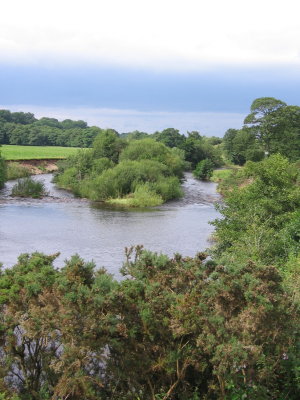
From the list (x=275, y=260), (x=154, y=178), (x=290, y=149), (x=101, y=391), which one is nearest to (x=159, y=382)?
(x=101, y=391)

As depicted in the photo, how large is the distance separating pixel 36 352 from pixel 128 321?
201 centimetres

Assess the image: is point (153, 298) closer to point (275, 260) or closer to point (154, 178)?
point (275, 260)

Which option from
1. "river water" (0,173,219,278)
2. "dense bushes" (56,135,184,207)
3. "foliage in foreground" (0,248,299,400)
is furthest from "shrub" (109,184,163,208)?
"foliage in foreground" (0,248,299,400)

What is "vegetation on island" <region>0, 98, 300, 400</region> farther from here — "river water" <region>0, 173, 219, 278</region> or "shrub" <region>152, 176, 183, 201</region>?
"shrub" <region>152, 176, 183, 201</region>

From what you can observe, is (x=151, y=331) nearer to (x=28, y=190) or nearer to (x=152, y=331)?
(x=152, y=331)

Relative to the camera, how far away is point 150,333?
10.1 meters

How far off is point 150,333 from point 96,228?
31367 millimetres

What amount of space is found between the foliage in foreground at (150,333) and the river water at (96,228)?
625 inches

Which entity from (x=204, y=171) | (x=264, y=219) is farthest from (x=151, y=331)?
(x=204, y=171)

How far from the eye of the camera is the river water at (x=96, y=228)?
3334 cm

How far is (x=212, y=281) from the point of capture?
34.3ft

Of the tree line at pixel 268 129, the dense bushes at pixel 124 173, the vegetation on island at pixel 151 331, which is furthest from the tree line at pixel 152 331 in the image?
the tree line at pixel 268 129

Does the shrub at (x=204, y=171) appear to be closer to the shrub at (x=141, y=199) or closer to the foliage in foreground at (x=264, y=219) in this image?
the shrub at (x=141, y=199)

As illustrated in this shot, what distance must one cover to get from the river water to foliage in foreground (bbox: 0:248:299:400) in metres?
15.9
